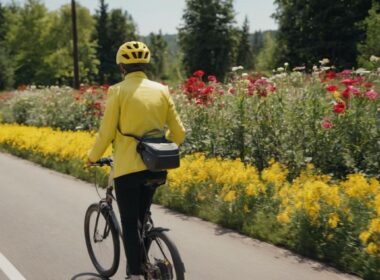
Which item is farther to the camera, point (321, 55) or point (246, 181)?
point (321, 55)

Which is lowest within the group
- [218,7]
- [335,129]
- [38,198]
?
[38,198]

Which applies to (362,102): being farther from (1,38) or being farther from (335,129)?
(1,38)

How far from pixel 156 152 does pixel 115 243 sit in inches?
49.5

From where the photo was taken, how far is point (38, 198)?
29.6 ft

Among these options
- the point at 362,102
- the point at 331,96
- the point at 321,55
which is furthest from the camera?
the point at 321,55

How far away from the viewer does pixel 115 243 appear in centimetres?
474

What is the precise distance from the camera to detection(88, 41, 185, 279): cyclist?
13.3 ft

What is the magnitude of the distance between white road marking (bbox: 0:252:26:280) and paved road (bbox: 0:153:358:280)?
0.18ft

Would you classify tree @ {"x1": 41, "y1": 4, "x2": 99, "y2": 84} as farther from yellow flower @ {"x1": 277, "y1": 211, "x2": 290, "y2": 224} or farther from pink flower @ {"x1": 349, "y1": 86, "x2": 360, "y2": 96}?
yellow flower @ {"x1": 277, "y1": 211, "x2": 290, "y2": 224}

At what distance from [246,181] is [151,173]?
3254 mm

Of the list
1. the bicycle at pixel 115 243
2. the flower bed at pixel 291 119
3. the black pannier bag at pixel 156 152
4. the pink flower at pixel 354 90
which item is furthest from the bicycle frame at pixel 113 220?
the pink flower at pixel 354 90

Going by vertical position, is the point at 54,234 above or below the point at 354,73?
below

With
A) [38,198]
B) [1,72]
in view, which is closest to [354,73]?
[38,198]

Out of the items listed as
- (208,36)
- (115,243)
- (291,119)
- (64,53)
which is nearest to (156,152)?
(115,243)
